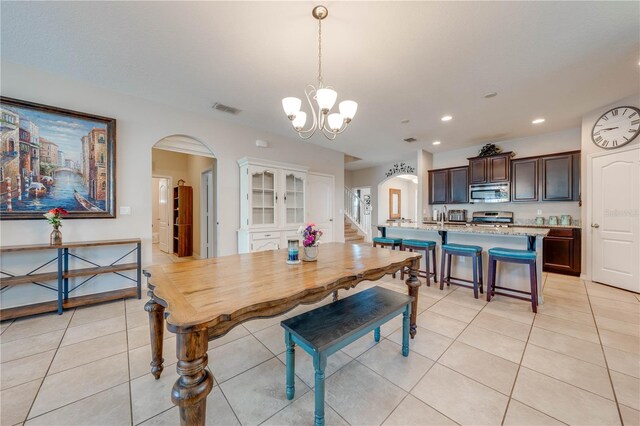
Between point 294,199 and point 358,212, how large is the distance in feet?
13.1

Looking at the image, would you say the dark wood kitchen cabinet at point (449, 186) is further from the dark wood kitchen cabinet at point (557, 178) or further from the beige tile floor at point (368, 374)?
the beige tile floor at point (368, 374)

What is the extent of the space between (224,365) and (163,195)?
6753mm

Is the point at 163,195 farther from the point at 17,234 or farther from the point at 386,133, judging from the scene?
the point at 386,133

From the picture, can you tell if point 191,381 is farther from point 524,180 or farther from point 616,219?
point 524,180

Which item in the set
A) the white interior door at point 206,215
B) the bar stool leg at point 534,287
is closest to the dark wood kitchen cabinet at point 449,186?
the bar stool leg at point 534,287

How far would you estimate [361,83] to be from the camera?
301 centimetres

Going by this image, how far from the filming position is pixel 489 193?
5.48 m

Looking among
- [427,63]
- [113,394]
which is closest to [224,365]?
[113,394]

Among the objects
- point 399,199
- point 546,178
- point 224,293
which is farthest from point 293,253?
point 399,199

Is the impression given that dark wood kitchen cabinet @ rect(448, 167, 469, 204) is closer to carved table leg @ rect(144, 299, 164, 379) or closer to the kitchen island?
the kitchen island

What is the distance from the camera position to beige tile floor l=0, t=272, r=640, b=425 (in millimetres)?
1440

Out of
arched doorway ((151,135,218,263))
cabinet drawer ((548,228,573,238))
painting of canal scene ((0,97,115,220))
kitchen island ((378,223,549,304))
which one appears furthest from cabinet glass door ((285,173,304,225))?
cabinet drawer ((548,228,573,238))

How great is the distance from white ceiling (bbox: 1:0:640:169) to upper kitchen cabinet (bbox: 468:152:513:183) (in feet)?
5.02

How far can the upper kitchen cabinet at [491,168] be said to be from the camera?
5.20 meters
